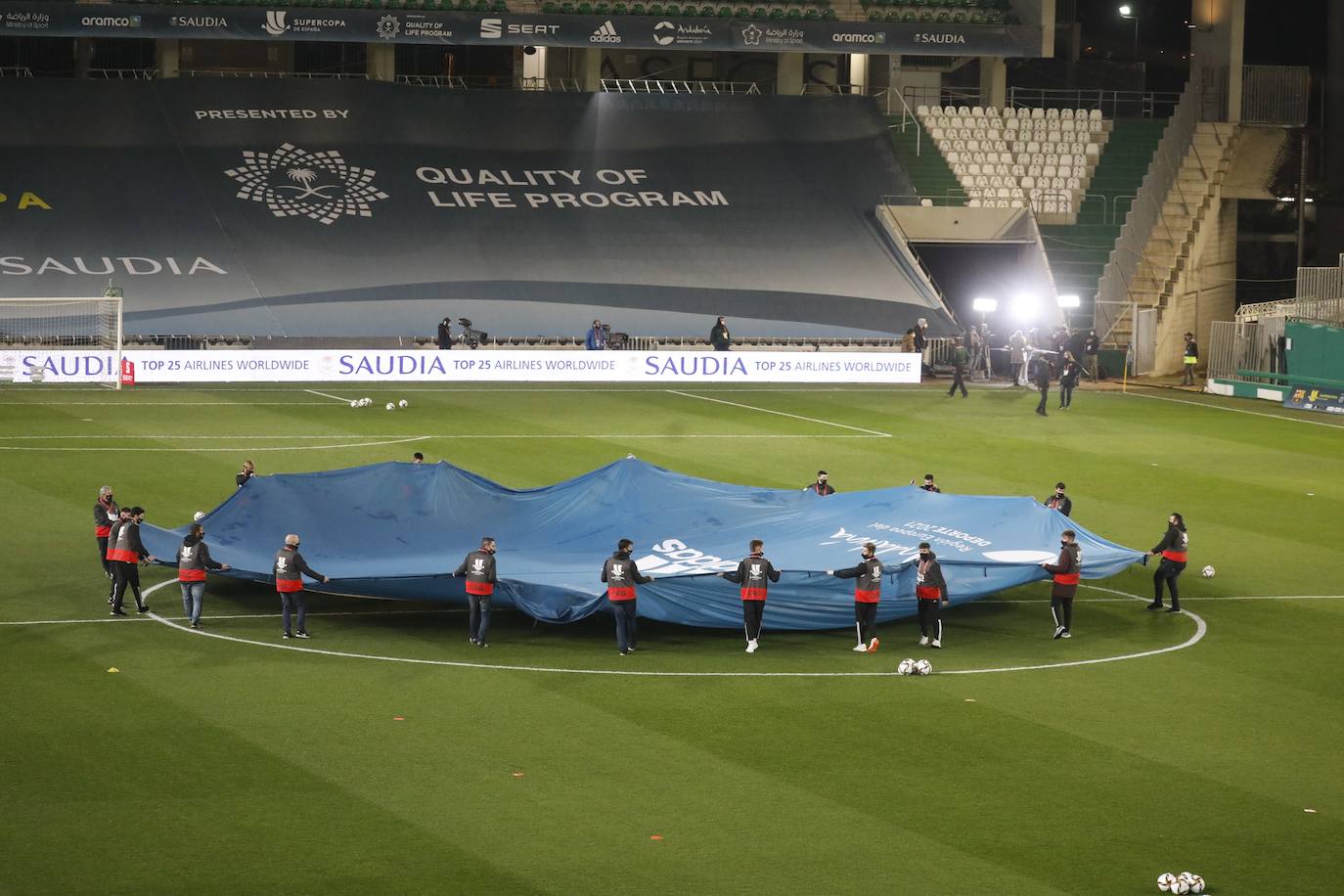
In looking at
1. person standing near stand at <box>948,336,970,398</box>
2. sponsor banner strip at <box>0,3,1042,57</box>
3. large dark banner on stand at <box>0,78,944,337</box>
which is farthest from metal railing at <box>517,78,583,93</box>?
person standing near stand at <box>948,336,970,398</box>

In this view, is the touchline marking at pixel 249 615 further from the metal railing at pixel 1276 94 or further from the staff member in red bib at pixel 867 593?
the metal railing at pixel 1276 94

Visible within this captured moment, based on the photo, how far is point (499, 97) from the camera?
6016 centimetres

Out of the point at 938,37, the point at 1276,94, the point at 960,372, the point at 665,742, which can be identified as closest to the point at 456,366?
the point at 960,372

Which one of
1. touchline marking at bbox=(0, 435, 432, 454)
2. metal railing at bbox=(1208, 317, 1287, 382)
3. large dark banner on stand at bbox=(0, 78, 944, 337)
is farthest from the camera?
large dark banner on stand at bbox=(0, 78, 944, 337)

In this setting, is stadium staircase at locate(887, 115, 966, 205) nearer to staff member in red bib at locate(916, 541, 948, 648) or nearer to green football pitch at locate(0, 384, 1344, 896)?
green football pitch at locate(0, 384, 1344, 896)

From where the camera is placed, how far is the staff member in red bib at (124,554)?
22.2m

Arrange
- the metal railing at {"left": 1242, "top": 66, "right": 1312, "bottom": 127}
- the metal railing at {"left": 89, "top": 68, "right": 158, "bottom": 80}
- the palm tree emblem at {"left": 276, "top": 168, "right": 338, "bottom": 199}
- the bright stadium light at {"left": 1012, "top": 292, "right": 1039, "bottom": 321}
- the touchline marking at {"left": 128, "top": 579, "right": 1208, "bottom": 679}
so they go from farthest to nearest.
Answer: the metal railing at {"left": 1242, "top": 66, "right": 1312, "bottom": 127}
the metal railing at {"left": 89, "top": 68, "right": 158, "bottom": 80}
the palm tree emblem at {"left": 276, "top": 168, "right": 338, "bottom": 199}
the bright stadium light at {"left": 1012, "top": 292, "right": 1039, "bottom": 321}
the touchline marking at {"left": 128, "top": 579, "right": 1208, "bottom": 679}

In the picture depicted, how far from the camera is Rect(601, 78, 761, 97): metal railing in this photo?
203 ft

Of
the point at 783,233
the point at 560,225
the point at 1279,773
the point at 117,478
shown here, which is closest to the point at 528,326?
the point at 560,225

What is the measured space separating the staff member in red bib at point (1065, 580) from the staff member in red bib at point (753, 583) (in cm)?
371

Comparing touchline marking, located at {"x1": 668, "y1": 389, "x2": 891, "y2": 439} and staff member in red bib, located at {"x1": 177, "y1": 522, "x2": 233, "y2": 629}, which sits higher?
touchline marking, located at {"x1": 668, "y1": 389, "x2": 891, "y2": 439}

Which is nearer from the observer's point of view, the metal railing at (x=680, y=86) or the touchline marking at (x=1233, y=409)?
the touchline marking at (x=1233, y=409)

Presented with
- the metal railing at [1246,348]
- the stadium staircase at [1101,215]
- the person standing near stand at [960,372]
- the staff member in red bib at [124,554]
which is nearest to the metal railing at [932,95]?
the stadium staircase at [1101,215]

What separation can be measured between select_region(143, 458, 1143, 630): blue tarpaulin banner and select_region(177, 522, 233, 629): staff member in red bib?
1078 mm
